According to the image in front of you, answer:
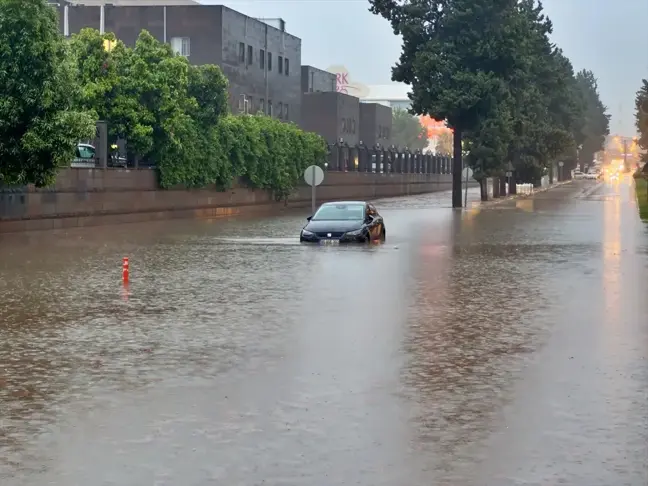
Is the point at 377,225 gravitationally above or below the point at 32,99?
below

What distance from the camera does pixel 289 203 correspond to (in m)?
70.8

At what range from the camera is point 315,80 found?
12131 centimetres

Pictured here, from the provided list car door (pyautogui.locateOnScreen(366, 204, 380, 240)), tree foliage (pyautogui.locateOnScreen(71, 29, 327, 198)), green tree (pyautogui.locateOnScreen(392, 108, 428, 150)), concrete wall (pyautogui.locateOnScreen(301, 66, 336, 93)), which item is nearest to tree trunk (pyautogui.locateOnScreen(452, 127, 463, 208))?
tree foliage (pyautogui.locateOnScreen(71, 29, 327, 198))

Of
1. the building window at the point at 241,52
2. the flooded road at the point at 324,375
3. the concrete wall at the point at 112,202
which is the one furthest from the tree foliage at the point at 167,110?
the flooded road at the point at 324,375

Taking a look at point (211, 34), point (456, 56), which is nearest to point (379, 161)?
point (211, 34)

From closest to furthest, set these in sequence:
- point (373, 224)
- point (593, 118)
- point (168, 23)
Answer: point (373, 224) < point (168, 23) < point (593, 118)

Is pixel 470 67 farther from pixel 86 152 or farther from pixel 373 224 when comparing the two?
pixel 373 224

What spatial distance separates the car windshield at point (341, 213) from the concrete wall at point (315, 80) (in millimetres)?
83716

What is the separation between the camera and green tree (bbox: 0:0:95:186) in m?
34.4

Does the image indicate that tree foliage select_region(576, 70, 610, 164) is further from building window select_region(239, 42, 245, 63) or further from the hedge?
the hedge

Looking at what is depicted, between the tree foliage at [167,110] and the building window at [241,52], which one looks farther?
the building window at [241,52]

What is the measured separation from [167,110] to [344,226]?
18.9 meters

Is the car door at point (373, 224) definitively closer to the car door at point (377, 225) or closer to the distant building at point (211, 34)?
the car door at point (377, 225)

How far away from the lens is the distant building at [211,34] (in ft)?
269
